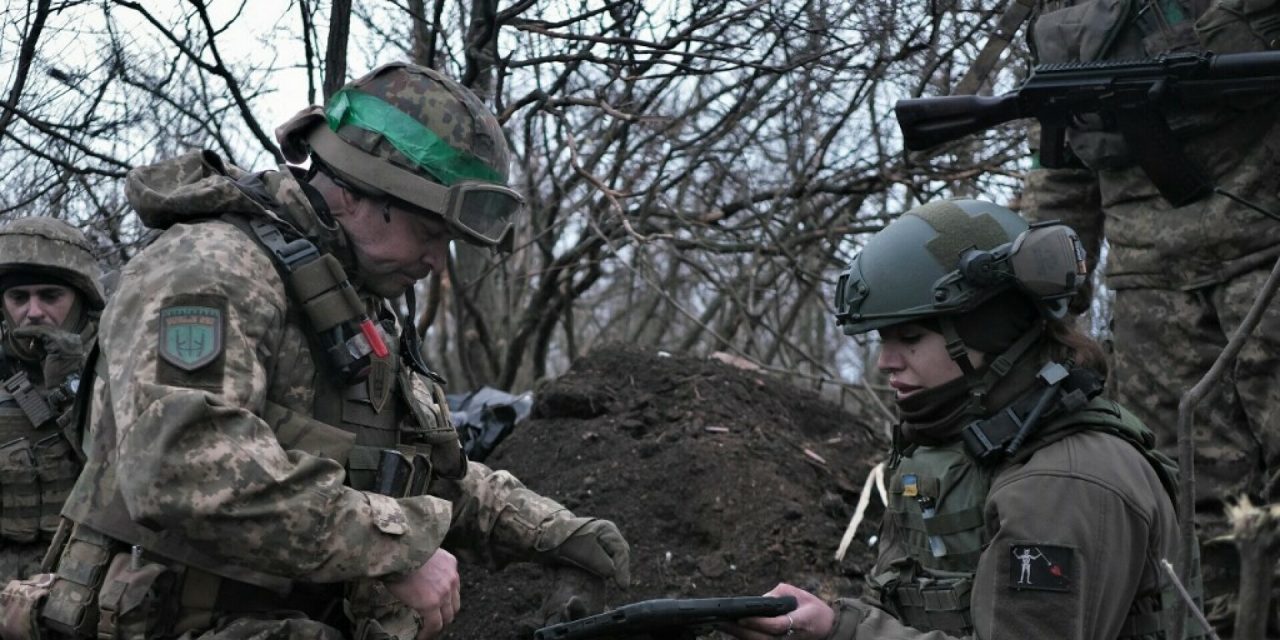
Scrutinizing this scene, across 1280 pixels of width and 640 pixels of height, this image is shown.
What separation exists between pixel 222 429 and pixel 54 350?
315 cm

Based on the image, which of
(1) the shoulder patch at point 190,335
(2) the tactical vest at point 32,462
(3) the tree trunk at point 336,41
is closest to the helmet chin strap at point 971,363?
(1) the shoulder patch at point 190,335

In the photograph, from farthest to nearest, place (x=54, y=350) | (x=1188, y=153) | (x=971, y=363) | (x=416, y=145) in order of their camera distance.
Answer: (x=54, y=350) → (x=1188, y=153) → (x=416, y=145) → (x=971, y=363)

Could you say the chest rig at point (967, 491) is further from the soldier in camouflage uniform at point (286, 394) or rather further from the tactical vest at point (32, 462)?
the tactical vest at point (32, 462)

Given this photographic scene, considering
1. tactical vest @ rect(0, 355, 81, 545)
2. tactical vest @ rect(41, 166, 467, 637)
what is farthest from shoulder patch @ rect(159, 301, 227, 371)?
tactical vest @ rect(0, 355, 81, 545)

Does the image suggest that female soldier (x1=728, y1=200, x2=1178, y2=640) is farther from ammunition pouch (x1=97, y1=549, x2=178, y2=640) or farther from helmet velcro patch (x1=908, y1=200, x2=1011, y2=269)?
ammunition pouch (x1=97, y1=549, x2=178, y2=640)

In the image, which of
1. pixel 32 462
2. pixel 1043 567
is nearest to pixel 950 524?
pixel 1043 567

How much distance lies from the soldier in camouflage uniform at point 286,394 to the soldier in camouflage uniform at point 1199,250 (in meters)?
2.53

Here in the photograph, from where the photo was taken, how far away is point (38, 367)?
5.63 metres

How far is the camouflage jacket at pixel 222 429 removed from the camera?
8.94 ft

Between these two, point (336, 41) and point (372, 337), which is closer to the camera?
point (372, 337)

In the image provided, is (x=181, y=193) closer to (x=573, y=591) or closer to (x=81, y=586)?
(x=81, y=586)

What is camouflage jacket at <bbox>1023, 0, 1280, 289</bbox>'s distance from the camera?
4.43 m

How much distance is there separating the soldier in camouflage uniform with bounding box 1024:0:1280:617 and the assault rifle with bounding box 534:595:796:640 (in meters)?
2.40

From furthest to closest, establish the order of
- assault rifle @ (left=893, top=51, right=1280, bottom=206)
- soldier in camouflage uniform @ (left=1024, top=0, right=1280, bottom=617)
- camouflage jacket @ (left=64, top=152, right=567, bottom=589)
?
soldier in camouflage uniform @ (left=1024, top=0, right=1280, bottom=617) → assault rifle @ (left=893, top=51, right=1280, bottom=206) → camouflage jacket @ (left=64, top=152, right=567, bottom=589)
